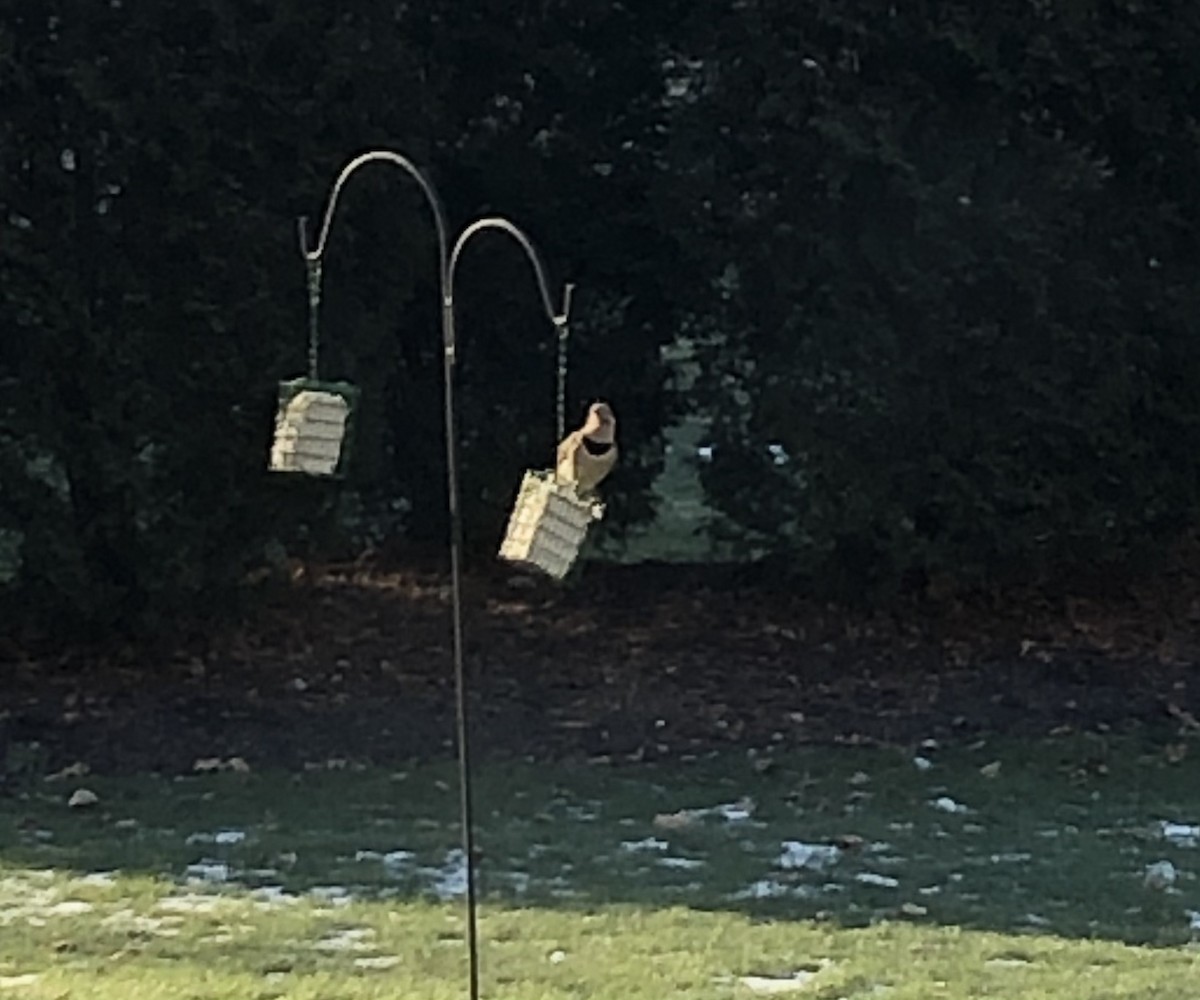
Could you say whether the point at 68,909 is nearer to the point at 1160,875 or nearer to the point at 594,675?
the point at 1160,875

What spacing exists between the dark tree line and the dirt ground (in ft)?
0.80

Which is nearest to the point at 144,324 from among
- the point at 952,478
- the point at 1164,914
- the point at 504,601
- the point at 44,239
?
the point at 44,239

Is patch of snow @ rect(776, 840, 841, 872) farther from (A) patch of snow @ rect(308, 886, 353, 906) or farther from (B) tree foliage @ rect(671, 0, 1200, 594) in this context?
(B) tree foliage @ rect(671, 0, 1200, 594)

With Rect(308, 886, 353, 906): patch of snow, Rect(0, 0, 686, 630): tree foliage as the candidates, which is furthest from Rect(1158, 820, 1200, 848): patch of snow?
Rect(0, 0, 686, 630): tree foliage

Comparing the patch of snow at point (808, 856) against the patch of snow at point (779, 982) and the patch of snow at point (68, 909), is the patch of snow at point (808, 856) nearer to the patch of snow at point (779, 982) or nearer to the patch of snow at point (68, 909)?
the patch of snow at point (779, 982)

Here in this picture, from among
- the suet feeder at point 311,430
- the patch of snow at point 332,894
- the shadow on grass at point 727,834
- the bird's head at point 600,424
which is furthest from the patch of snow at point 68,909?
the bird's head at point 600,424

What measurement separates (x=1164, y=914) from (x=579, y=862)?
140 centimetres

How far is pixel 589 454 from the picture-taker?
4082mm

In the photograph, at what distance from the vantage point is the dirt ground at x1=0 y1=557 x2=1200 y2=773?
724cm

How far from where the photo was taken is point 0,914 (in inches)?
210

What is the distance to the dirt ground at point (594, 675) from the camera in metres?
7.24

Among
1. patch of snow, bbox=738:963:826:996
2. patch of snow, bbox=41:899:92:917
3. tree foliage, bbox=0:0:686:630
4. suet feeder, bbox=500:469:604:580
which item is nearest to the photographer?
suet feeder, bbox=500:469:604:580

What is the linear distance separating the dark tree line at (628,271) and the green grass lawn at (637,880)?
3.84 ft

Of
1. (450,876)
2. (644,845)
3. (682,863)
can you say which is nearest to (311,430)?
(450,876)
